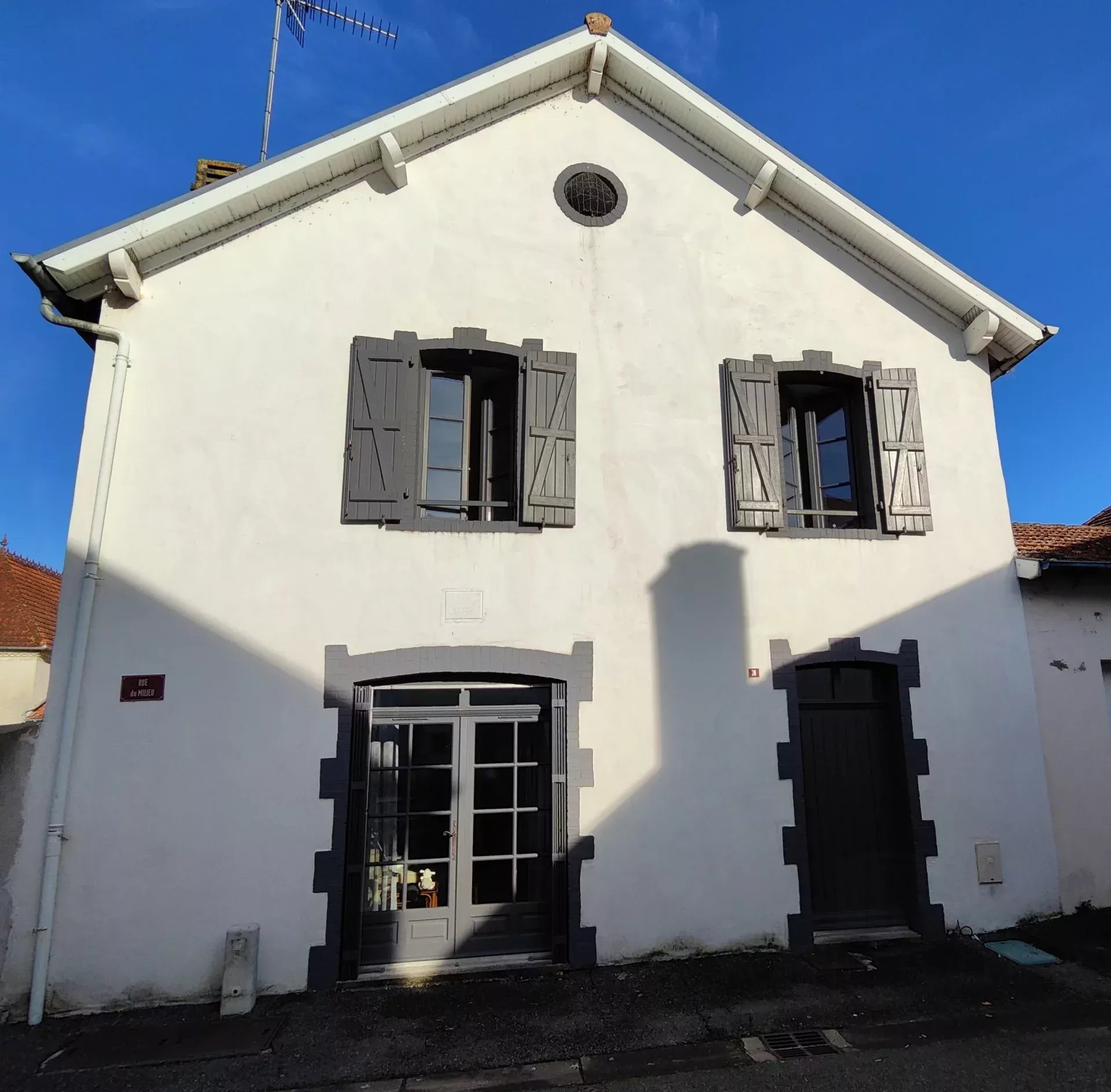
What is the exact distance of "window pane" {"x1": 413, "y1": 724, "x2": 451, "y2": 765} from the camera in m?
5.50

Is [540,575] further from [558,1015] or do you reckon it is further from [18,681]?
[18,681]

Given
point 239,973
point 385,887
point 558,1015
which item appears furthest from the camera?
point 385,887

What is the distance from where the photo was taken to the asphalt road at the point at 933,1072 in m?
3.73

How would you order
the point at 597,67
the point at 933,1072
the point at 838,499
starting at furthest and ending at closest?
1. the point at 838,499
2. the point at 597,67
3. the point at 933,1072

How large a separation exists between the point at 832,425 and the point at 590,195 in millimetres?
3214

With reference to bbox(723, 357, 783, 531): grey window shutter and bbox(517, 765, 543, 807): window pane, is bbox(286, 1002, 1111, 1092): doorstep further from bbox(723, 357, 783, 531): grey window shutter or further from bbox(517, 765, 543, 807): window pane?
bbox(723, 357, 783, 531): grey window shutter

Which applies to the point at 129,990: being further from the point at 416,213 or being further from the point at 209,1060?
the point at 416,213

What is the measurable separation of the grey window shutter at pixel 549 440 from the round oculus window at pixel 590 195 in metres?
1.47

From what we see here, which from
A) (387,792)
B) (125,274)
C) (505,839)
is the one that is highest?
(125,274)

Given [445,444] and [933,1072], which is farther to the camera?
[445,444]

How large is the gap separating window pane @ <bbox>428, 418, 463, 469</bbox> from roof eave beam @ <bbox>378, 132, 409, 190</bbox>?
2.16m

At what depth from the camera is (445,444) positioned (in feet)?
20.4

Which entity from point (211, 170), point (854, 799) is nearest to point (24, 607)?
point (211, 170)

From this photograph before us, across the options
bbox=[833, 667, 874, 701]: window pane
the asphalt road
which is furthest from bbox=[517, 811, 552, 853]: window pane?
bbox=[833, 667, 874, 701]: window pane
